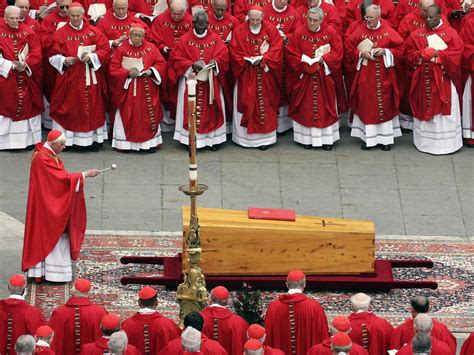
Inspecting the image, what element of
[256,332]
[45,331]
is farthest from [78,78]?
[256,332]

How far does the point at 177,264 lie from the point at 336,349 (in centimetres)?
583

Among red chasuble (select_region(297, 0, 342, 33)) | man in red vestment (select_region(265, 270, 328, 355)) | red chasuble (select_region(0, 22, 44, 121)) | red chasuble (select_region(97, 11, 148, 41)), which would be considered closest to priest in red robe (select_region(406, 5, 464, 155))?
red chasuble (select_region(297, 0, 342, 33))

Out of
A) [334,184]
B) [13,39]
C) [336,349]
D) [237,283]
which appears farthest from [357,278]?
[13,39]

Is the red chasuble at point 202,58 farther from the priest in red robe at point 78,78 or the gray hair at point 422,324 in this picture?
the gray hair at point 422,324

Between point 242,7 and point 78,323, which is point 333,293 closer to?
point 78,323

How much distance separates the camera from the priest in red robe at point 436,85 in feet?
90.8

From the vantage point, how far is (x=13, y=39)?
90.1 feet

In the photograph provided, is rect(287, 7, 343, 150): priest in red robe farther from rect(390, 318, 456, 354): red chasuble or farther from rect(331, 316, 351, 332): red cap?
rect(331, 316, 351, 332): red cap

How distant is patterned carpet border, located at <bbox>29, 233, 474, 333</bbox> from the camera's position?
2330 cm

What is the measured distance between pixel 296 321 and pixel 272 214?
2926 millimetres

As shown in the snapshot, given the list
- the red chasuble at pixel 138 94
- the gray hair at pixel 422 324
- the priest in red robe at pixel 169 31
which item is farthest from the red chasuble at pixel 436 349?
the priest in red robe at pixel 169 31

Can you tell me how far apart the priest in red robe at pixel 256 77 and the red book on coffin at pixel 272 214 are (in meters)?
4.37

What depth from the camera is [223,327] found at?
20297mm

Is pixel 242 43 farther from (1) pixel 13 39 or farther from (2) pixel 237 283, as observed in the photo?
(2) pixel 237 283
